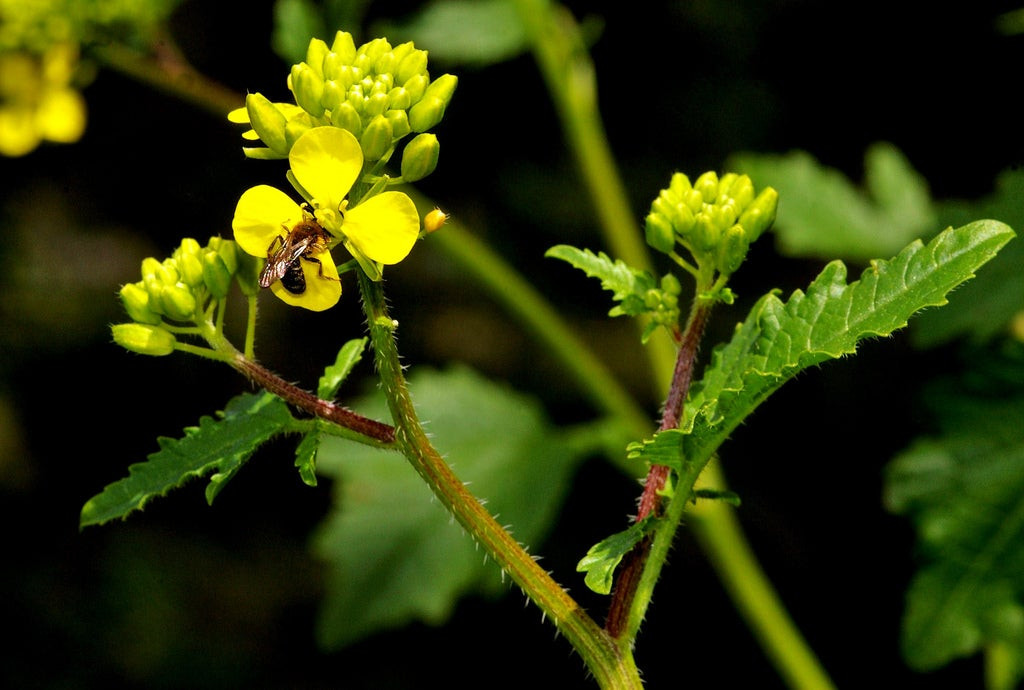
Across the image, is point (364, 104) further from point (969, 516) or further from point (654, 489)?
point (969, 516)

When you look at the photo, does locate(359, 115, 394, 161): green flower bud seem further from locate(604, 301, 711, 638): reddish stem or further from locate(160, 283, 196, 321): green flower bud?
locate(604, 301, 711, 638): reddish stem

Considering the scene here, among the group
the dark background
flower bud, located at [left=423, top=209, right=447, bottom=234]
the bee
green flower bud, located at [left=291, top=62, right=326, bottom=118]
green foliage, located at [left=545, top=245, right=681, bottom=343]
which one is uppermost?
the dark background

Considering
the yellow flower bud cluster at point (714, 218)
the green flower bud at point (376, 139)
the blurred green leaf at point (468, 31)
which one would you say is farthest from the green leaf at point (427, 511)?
the green flower bud at point (376, 139)

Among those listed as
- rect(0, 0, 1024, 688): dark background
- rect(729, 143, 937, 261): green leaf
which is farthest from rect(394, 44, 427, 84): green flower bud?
rect(0, 0, 1024, 688): dark background

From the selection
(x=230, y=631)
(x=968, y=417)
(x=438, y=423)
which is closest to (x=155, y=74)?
(x=438, y=423)

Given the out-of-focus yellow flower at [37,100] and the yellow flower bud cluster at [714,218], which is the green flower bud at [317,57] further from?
the out-of-focus yellow flower at [37,100]

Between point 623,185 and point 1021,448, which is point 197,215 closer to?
point 623,185

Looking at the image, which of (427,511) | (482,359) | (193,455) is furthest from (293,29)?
(482,359)
